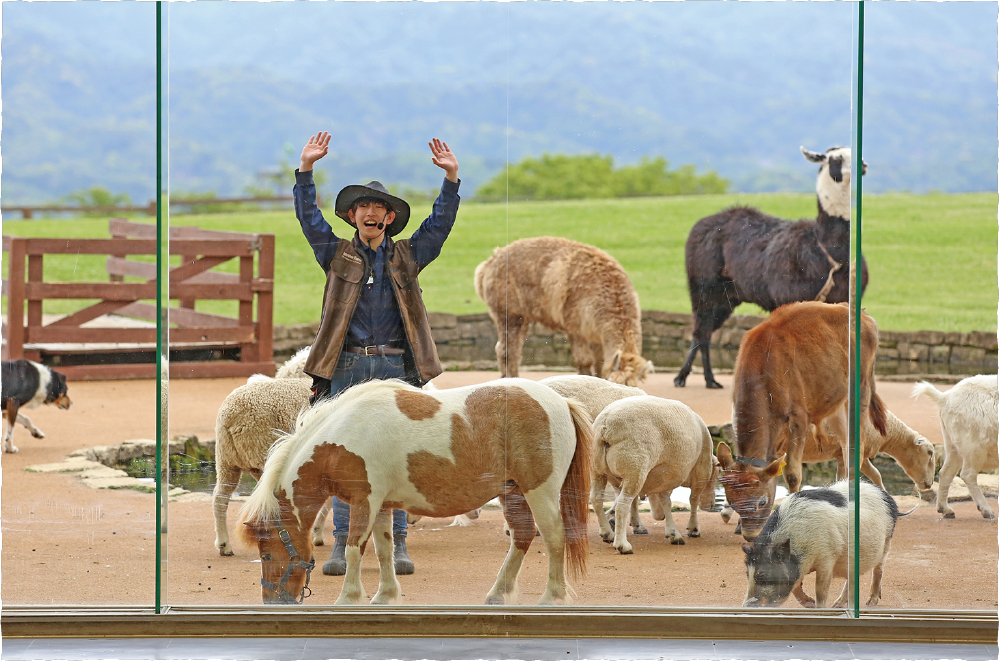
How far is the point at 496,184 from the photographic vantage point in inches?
219

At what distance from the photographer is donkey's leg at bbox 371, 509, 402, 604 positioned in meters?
5.30

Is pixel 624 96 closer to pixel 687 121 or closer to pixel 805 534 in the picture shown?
pixel 687 121

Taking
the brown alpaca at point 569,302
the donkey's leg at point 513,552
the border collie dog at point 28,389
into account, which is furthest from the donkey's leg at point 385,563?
the border collie dog at point 28,389

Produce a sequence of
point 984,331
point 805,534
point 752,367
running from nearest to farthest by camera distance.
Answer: point 805,534, point 752,367, point 984,331

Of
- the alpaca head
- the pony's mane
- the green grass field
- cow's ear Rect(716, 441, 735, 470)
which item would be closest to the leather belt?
the pony's mane

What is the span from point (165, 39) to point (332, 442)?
214 centimetres

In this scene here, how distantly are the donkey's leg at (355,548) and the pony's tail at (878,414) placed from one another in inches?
106

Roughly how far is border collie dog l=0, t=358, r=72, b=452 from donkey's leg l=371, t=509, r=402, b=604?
2.16 meters

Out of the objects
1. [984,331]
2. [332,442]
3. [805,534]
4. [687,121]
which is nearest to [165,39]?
[332,442]

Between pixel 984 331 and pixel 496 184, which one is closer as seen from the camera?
pixel 496 184

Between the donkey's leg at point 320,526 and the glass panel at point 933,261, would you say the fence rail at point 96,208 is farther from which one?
the glass panel at point 933,261

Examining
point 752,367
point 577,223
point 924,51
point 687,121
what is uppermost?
point 924,51

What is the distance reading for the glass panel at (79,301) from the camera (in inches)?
221

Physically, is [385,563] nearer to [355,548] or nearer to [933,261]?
[355,548]
